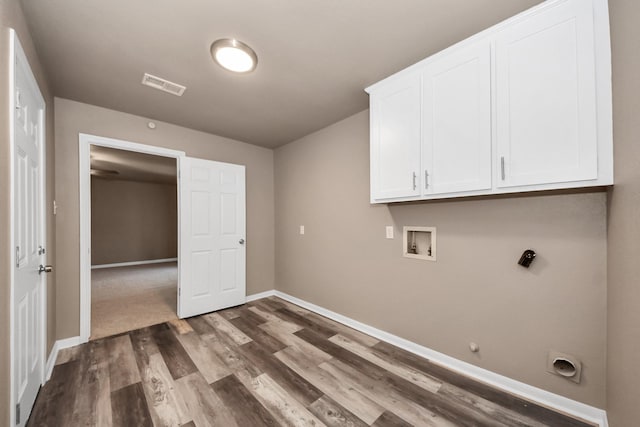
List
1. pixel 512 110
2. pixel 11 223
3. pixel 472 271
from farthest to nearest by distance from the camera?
pixel 472 271 < pixel 512 110 < pixel 11 223

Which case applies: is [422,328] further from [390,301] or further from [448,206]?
[448,206]

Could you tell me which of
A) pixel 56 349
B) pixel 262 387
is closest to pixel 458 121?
pixel 262 387

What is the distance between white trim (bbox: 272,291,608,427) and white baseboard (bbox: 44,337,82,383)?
8.90ft

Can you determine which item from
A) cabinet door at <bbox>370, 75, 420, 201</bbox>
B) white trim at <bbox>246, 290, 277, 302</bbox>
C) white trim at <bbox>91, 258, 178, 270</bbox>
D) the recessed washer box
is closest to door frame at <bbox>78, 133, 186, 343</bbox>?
white trim at <bbox>246, 290, 277, 302</bbox>

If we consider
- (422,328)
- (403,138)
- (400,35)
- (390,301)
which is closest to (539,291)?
(422,328)

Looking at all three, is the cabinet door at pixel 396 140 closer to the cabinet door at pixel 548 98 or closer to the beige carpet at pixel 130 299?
the cabinet door at pixel 548 98

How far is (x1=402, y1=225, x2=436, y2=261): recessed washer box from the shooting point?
2.25 metres

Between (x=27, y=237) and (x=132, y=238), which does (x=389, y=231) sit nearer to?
(x=27, y=237)

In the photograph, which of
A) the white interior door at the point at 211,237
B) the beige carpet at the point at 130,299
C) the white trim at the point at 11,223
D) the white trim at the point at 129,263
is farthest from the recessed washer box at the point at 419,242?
the white trim at the point at 129,263

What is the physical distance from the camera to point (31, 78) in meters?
1.60

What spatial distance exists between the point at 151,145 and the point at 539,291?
4008 mm

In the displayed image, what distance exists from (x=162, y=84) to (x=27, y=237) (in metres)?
1.55

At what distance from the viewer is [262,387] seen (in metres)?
1.87

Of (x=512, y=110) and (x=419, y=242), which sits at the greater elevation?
(x=512, y=110)
